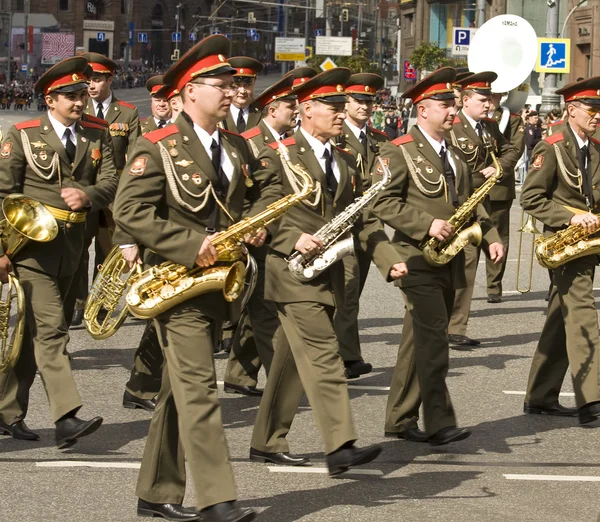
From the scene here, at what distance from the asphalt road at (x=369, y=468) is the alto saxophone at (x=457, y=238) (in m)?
1.12

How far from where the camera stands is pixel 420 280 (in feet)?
27.5

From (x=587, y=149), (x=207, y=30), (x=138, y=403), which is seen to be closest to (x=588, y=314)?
(x=587, y=149)

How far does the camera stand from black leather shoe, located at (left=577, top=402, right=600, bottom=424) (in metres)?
9.03

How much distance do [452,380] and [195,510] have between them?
4171mm

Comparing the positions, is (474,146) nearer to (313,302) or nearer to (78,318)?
(78,318)

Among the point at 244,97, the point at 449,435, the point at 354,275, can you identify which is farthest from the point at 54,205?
the point at 244,97

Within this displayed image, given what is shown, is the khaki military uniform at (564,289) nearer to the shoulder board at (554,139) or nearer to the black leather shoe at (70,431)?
the shoulder board at (554,139)

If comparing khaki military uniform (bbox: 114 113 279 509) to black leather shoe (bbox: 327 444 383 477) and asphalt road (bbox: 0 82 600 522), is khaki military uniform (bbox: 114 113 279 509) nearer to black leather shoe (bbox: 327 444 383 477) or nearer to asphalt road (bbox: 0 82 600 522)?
asphalt road (bbox: 0 82 600 522)

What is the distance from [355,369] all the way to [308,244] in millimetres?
3613

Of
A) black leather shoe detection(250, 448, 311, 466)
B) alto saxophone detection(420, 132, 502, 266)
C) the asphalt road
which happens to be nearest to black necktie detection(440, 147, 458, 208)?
alto saxophone detection(420, 132, 502, 266)

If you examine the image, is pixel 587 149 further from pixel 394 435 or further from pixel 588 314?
pixel 394 435

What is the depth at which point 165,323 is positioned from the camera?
6645 mm

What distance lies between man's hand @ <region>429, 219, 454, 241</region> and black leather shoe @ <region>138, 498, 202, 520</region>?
2348 mm

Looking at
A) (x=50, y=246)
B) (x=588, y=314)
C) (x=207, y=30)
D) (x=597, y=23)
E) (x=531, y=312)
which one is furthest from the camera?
(x=207, y=30)
